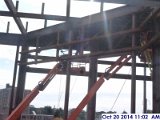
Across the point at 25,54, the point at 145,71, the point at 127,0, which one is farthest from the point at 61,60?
the point at 127,0

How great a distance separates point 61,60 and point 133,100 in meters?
4.61

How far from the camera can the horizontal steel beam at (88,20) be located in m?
A: 14.1

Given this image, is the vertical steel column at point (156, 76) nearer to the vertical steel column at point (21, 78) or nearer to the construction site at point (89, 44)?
the construction site at point (89, 44)

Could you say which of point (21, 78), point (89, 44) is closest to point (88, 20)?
point (89, 44)

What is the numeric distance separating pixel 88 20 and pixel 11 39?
5.52 metres

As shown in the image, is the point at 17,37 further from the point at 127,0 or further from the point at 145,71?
the point at 127,0

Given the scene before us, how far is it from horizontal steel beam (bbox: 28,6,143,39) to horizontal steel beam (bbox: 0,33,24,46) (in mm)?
691

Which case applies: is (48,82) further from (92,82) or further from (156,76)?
(156,76)

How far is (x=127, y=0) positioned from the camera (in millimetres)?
7496

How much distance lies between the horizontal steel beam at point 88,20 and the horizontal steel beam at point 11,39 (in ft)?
2.27

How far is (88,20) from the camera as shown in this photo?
51.6 ft

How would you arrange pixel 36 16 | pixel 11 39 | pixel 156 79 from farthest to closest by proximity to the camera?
A: 1. pixel 11 39
2. pixel 36 16
3. pixel 156 79

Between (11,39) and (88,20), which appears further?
(11,39)

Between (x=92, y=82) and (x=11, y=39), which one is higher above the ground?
(x=11, y=39)
